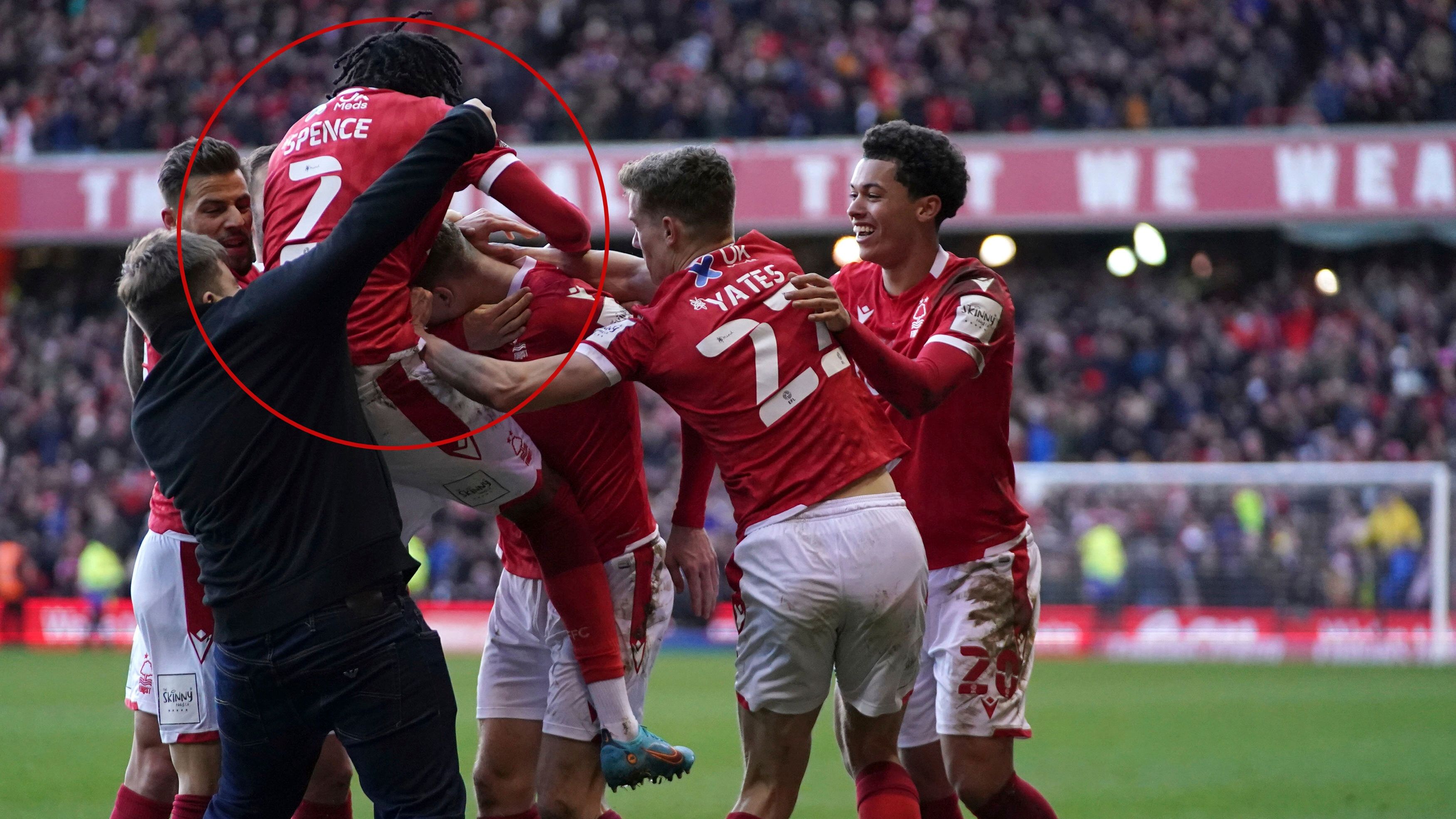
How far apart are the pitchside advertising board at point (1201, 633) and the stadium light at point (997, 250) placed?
7.38 m

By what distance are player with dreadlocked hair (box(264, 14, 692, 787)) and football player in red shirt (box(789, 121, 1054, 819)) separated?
101 centimetres

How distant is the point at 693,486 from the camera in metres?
5.25

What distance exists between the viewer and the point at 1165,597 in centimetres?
1992

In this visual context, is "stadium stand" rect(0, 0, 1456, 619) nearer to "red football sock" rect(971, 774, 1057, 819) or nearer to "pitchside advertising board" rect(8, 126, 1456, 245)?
"pitchside advertising board" rect(8, 126, 1456, 245)

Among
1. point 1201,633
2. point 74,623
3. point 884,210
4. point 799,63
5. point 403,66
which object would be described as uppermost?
point 799,63

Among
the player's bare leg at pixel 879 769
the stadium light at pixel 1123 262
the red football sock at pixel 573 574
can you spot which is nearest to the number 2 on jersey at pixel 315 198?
the red football sock at pixel 573 574

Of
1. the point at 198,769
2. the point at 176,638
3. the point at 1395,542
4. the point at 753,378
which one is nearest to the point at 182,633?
the point at 176,638

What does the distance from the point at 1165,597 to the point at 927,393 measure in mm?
16136

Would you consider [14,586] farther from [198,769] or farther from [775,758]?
[775,758]

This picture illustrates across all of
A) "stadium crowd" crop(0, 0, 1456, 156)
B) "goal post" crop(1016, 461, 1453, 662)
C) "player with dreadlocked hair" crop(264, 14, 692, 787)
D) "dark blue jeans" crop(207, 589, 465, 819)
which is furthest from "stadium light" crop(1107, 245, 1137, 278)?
"dark blue jeans" crop(207, 589, 465, 819)

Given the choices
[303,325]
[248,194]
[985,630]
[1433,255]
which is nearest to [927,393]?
[985,630]

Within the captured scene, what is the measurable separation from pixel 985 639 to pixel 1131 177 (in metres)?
20.1

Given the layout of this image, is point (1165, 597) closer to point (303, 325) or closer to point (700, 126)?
point (700, 126)

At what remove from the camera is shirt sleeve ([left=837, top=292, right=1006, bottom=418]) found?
184 inches
